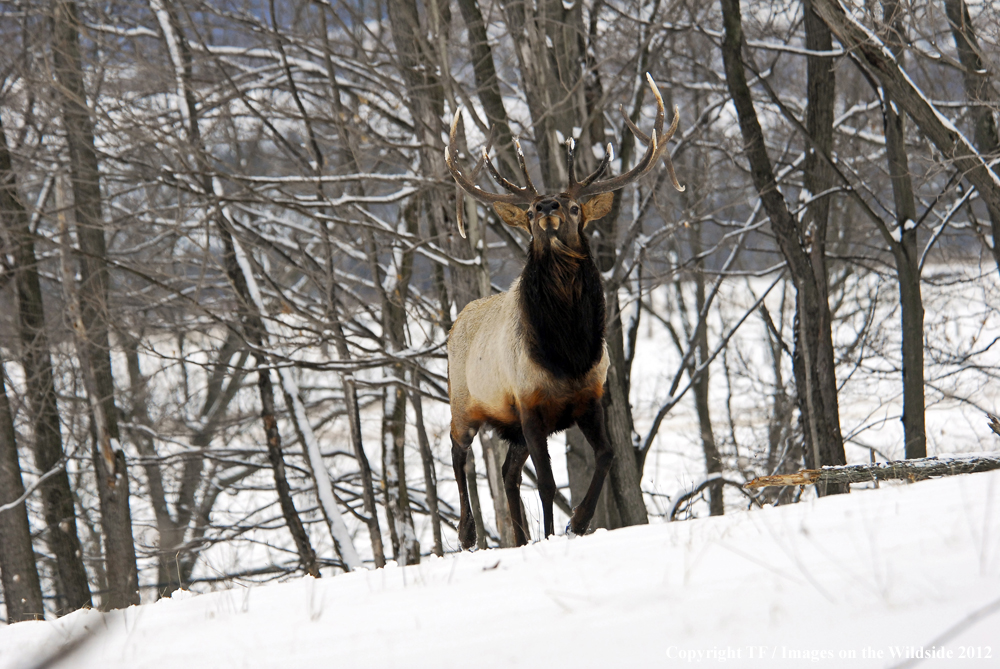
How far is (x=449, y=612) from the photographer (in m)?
2.65

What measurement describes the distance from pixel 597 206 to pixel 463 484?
2364mm

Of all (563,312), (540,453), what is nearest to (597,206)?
(563,312)

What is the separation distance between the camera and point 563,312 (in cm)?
545

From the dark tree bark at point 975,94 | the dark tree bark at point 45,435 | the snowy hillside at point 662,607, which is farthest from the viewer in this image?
the dark tree bark at point 45,435

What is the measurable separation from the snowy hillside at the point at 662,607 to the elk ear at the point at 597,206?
297 centimetres

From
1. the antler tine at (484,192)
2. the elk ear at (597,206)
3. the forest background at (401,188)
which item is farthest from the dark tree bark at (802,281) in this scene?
Answer: the antler tine at (484,192)

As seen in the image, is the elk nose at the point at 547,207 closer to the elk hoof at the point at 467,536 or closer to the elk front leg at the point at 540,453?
the elk front leg at the point at 540,453

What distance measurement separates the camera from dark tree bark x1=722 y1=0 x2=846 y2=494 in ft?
29.9

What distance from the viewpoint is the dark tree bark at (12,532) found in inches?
457

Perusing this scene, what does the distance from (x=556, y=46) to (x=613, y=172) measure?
5.64ft

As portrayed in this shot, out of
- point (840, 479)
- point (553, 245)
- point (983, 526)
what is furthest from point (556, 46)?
point (983, 526)

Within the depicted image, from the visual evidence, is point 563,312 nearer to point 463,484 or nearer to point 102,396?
point 463,484

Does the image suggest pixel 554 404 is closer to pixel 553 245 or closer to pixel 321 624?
pixel 553 245

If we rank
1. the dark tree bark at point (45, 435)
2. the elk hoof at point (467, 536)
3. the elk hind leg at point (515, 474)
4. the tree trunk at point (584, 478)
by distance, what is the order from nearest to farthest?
1. the elk hind leg at point (515, 474)
2. the elk hoof at point (467, 536)
3. the tree trunk at point (584, 478)
4. the dark tree bark at point (45, 435)
